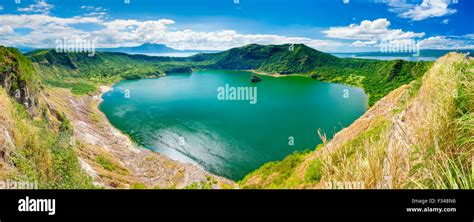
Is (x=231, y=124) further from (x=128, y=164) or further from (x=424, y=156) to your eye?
(x=424, y=156)

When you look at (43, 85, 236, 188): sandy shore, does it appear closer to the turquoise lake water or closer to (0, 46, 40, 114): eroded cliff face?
the turquoise lake water

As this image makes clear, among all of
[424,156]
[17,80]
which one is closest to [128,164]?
[17,80]

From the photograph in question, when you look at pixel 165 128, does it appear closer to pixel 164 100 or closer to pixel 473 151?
pixel 164 100

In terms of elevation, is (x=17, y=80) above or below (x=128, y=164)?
→ above

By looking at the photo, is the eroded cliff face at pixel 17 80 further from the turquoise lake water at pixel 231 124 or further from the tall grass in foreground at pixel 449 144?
the tall grass in foreground at pixel 449 144

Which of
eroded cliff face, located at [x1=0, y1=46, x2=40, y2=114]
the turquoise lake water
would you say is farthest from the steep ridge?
eroded cliff face, located at [x1=0, y1=46, x2=40, y2=114]

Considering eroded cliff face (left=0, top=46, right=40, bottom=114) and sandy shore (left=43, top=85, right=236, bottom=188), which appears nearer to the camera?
sandy shore (left=43, top=85, right=236, bottom=188)

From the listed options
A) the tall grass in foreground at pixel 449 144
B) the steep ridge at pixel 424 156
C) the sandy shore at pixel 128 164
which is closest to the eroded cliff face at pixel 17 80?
the sandy shore at pixel 128 164

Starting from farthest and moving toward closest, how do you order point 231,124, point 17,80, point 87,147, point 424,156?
point 231,124 → point 87,147 → point 17,80 → point 424,156
